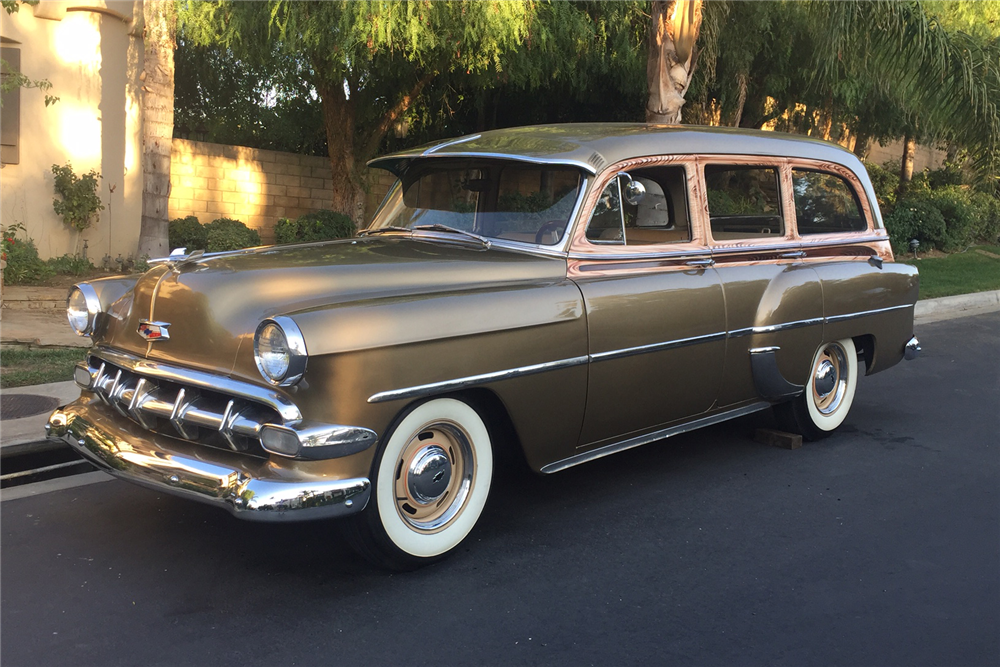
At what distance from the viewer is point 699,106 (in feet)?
51.6

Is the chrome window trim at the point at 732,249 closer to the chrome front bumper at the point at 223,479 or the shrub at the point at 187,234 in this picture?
the chrome front bumper at the point at 223,479

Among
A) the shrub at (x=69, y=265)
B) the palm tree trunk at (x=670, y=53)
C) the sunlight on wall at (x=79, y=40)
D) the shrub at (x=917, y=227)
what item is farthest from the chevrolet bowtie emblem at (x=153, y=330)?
the shrub at (x=917, y=227)

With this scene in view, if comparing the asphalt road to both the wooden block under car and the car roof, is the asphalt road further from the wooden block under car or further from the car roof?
the car roof

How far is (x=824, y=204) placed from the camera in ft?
18.7

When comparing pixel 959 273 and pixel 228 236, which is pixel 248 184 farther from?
pixel 959 273

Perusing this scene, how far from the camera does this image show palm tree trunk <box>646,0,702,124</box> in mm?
9117

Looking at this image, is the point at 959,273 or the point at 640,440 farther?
the point at 959,273

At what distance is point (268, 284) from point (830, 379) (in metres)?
3.77

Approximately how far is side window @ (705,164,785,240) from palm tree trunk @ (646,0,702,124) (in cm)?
401

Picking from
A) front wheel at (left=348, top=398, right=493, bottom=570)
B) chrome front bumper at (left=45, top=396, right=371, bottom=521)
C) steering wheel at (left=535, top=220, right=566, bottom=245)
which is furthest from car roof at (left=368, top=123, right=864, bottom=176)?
chrome front bumper at (left=45, top=396, right=371, bottom=521)

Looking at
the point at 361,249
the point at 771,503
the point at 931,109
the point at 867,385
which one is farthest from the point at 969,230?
Result: the point at 361,249

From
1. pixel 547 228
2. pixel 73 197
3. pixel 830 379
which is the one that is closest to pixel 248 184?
pixel 73 197

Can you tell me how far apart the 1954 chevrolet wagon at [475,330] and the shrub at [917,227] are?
41.9ft

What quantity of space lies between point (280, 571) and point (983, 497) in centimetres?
353
